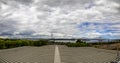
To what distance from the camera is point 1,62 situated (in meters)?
11.2

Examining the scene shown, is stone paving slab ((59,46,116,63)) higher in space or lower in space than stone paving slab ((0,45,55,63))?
lower

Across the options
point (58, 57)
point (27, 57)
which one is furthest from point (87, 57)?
point (27, 57)

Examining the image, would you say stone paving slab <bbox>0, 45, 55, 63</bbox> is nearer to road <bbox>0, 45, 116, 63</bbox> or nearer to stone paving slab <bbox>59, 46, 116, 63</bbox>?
road <bbox>0, 45, 116, 63</bbox>

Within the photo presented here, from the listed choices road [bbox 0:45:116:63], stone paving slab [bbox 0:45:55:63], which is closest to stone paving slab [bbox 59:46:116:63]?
road [bbox 0:45:116:63]

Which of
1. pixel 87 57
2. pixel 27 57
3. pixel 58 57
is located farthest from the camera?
pixel 27 57

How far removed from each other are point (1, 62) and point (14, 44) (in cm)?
2057

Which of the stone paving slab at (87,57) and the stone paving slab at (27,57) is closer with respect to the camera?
the stone paving slab at (87,57)

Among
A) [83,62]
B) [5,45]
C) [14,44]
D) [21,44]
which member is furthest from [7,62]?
[21,44]

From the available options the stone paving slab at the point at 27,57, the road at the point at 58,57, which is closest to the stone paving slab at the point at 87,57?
the road at the point at 58,57

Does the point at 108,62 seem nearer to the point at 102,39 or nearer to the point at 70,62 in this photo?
the point at 70,62

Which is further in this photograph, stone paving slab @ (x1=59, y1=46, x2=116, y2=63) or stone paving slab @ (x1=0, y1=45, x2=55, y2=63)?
stone paving slab @ (x1=0, y1=45, x2=55, y2=63)

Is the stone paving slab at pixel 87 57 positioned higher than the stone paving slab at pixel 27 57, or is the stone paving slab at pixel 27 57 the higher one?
the stone paving slab at pixel 27 57

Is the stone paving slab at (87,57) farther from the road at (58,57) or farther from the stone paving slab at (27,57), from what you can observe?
the stone paving slab at (27,57)

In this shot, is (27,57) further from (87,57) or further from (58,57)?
(87,57)
